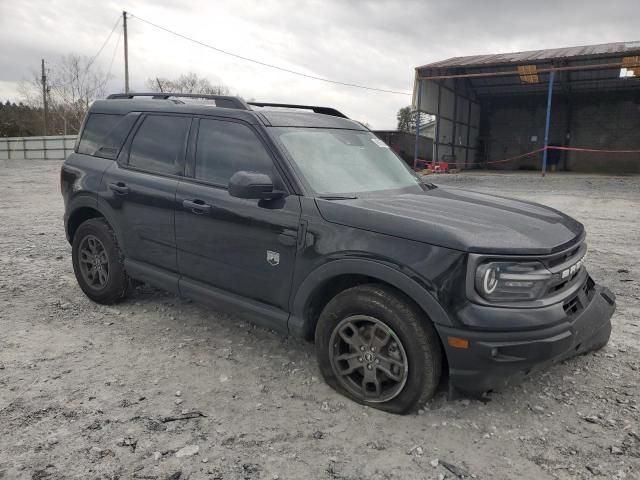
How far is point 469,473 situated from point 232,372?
169 cm

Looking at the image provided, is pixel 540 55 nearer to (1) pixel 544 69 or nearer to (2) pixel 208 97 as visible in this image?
(1) pixel 544 69

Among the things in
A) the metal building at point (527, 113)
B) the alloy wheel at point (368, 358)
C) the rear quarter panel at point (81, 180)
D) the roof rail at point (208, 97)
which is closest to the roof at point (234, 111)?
the roof rail at point (208, 97)

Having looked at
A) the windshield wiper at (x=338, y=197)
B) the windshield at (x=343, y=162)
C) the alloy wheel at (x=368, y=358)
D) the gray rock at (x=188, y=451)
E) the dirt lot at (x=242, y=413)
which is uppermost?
the windshield at (x=343, y=162)

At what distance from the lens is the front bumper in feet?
8.39

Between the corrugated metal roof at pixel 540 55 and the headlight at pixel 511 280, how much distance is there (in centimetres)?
2052

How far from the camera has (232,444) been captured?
268 cm

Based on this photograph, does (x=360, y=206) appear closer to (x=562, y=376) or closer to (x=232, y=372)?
(x=232, y=372)

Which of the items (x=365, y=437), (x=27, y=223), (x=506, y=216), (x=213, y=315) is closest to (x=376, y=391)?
(x=365, y=437)

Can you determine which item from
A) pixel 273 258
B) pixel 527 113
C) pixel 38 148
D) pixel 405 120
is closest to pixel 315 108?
pixel 273 258

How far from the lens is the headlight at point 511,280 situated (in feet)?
8.46

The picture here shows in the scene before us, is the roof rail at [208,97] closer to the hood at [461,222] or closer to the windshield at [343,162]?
the windshield at [343,162]

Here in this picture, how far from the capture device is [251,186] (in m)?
3.10

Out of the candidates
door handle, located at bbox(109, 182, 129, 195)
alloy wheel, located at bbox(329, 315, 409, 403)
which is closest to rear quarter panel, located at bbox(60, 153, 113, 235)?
door handle, located at bbox(109, 182, 129, 195)

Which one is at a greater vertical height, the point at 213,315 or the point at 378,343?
the point at 378,343
